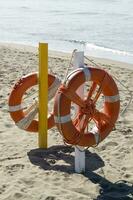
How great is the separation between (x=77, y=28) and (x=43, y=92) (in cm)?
1470

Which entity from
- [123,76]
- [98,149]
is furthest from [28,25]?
[98,149]

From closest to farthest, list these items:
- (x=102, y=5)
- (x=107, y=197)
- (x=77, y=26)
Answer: (x=107, y=197) < (x=77, y=26) < (x=102, y=5)

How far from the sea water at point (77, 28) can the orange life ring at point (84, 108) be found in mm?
8387

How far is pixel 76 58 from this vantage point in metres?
4.69

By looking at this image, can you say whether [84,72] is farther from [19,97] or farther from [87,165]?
[19,97]

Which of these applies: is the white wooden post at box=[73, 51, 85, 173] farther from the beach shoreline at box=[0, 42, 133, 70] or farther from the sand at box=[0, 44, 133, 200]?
the beach shoreline at box=[0, 42, 133, 70]

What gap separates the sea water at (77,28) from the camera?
15477mm

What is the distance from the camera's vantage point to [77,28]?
19719 millimetres

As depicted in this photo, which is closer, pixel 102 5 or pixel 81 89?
pixel 81 89

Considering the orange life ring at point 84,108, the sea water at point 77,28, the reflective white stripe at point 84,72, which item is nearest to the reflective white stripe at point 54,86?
the orange life ring at point 84,108

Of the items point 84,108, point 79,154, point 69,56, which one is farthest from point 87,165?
point 69,56

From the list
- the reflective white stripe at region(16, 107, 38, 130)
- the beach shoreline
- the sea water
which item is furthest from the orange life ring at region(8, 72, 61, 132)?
the sea water

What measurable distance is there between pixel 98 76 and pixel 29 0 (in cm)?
3321

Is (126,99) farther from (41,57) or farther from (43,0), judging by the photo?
(43,0)
